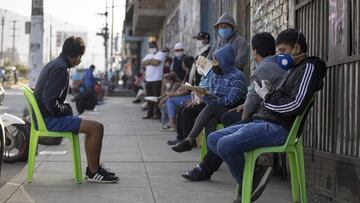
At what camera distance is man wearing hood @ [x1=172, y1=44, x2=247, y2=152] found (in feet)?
23.0

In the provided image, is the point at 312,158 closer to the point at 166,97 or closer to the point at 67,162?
the point at 67,162

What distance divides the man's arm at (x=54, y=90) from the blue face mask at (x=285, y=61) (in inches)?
95.8

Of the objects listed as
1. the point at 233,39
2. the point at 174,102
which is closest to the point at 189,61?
the point at 174,102

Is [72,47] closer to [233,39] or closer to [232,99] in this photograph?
[232,99]

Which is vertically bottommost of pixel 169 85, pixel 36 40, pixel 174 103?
pixel 174 103

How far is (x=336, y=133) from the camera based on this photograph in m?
5.50

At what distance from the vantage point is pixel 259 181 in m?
5.44

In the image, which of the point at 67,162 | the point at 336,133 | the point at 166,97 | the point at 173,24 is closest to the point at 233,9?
the point at 166,97

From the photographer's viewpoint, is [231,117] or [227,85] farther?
[227,85]

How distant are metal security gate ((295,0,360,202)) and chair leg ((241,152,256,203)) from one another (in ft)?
2.65

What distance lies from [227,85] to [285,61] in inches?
75.8

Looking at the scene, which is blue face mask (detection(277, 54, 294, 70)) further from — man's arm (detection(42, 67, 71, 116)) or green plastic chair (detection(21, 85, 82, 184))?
green plastic chair (detection(21, 85, 82, 184))

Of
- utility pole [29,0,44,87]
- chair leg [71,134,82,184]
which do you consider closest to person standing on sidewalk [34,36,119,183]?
chair leg [71,134,82,184]

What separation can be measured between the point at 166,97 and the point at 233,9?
2.31 m
